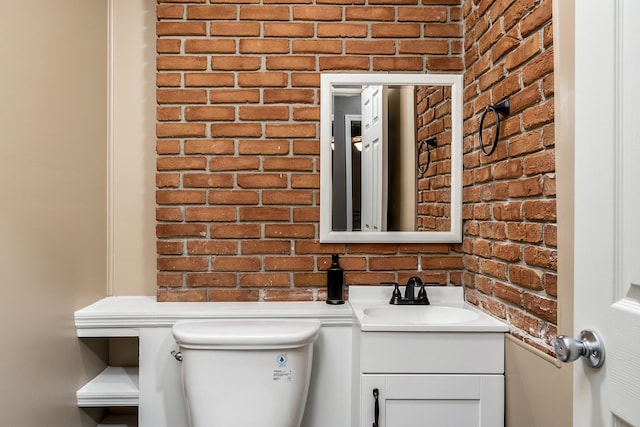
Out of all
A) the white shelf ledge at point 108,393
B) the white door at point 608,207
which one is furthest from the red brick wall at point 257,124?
the white door at point 608,207

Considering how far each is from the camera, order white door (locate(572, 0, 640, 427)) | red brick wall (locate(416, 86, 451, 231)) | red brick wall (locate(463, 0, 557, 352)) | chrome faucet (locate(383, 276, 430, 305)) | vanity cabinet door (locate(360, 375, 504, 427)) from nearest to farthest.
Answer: white door (locate(572, 0, 640, 427)) < red brick wall (locate(463, 0, 557, 352)) < vanity cabinet door (locate(360, 375, 504, 427)) < chrome faucet (locate(383, 276, 430, 305)) < red brick wall (locate(416, 86, 451, 231))

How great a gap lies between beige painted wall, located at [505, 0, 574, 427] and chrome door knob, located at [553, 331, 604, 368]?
1.12 feet

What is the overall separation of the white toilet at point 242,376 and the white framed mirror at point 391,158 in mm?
558

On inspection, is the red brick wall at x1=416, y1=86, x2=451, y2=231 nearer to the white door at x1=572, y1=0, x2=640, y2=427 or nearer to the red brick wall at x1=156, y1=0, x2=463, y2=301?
the red brick wall at x1=156, y1=0, x2=463, y2=301

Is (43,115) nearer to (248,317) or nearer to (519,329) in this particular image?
(248,317)

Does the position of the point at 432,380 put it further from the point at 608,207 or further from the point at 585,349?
the point at 608,207

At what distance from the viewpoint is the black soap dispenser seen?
183cm

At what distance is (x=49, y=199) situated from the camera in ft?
4.96

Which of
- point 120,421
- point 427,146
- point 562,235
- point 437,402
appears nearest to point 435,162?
point 427,146

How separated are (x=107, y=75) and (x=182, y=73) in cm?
35

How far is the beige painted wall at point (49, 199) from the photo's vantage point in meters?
1.29

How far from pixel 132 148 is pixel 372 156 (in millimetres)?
1041

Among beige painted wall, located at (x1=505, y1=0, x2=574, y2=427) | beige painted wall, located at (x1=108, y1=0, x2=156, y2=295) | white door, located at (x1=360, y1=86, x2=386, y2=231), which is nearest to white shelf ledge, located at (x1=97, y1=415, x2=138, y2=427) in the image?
beige painted wall, located at (x1=108, y1=0, x2=156, y2=295)

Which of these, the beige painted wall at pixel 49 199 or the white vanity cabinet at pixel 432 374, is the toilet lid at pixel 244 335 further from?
the beige painted wall at pixel 49 199
